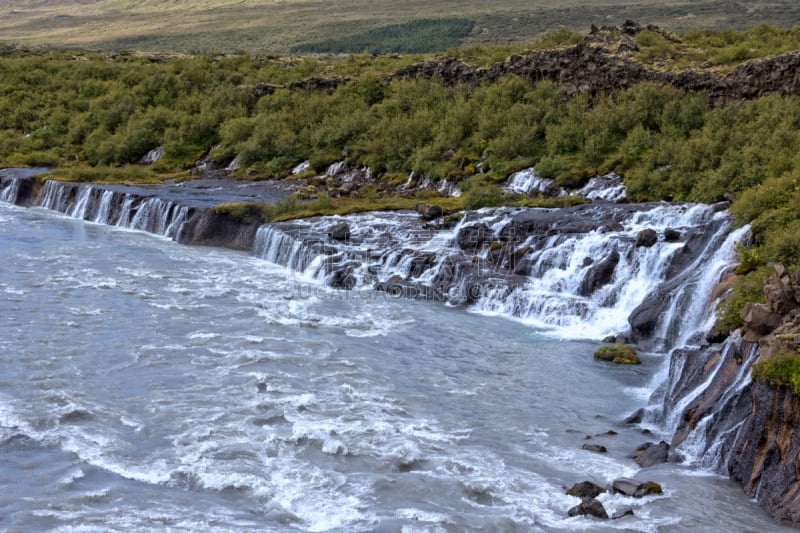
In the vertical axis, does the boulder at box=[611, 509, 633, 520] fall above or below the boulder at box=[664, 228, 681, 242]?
below

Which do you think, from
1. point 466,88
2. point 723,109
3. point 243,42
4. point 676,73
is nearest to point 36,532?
point 723,109

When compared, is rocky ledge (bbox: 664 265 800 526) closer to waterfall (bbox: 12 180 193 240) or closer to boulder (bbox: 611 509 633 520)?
boulder (bbox: 611 509 633 520)

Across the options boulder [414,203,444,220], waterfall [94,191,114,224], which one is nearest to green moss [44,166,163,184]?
waterfall [94,191,114,224]

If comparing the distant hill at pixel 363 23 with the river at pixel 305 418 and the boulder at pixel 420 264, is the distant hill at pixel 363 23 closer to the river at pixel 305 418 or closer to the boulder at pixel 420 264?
the boulder at pixel 420 264

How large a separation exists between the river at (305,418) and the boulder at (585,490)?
0.22 meters

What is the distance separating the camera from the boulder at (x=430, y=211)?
3288 cm

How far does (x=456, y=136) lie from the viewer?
43531 millimetres

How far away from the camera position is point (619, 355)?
21203 mm

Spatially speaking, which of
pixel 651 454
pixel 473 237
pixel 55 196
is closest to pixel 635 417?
pixel 651 454

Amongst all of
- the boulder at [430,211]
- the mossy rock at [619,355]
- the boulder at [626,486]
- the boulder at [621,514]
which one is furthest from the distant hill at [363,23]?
the boulder at [621,514]

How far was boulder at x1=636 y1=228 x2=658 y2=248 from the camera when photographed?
25.3m

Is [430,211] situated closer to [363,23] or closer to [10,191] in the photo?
[10,191]

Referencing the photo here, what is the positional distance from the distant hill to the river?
85.7 metres

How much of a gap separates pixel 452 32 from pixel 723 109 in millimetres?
101458
